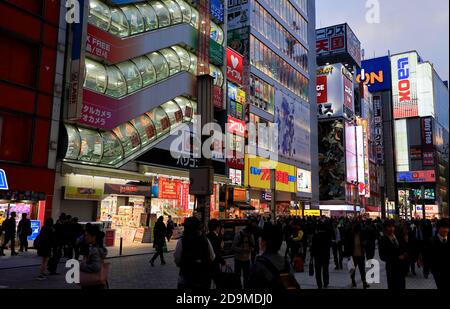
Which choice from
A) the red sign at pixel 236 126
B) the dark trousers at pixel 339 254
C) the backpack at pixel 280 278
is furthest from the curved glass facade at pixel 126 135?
the backpack at pixel 280 278

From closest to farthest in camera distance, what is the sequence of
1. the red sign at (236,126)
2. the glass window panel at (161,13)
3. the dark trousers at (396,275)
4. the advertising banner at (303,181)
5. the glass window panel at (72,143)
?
the dark trousers at (396,275), the glass window panel at (72,143), the glass window panel at (161,13), the red sign at (236,126), the advertising banner at (303,181)

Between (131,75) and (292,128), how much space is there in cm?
2855

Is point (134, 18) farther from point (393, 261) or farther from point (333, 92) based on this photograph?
point (333, 92)

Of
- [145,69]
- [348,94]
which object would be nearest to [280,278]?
[145,69]

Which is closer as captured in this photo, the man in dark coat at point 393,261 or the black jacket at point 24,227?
the man in dark coat at point 393,261

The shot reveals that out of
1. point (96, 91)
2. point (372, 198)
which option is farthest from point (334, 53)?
point (96, 91)

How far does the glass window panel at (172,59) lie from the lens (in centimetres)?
3138

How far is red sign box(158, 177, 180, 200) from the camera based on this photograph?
94.7 feet

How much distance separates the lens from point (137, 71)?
28359 millimetres

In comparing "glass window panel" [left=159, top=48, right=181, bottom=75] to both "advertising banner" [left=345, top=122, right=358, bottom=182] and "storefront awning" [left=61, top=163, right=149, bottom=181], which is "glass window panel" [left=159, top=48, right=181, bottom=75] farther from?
"advertising banner" [left=345, top=122, right=358, bottom=182]

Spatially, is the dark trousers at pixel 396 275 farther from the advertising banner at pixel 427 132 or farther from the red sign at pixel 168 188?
the advertising banner at pixel 427 132

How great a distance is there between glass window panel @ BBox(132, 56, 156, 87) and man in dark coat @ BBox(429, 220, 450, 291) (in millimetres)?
24131

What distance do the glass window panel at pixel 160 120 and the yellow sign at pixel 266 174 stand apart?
482 inches

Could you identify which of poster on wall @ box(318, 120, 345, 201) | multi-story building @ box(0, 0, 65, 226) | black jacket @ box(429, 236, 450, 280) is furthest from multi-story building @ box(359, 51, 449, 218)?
black jacket @ box(429, 236, 450, 280)
